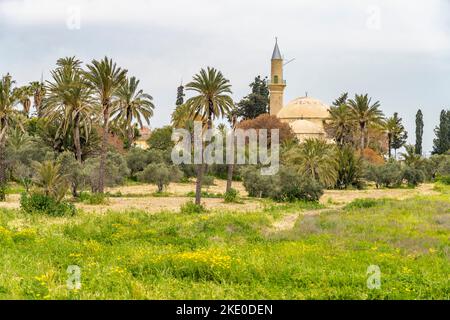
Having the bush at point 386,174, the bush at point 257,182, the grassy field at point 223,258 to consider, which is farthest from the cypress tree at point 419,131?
the grassy field at point 223,258

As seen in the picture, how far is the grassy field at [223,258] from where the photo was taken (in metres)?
10.9

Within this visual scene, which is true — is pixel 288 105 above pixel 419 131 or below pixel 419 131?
above

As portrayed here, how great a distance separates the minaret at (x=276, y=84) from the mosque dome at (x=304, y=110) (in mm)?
1357

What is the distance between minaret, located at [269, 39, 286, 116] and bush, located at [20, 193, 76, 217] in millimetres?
71986

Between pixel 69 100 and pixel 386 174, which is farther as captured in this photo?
pixel 386 174

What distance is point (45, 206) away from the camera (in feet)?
81.4

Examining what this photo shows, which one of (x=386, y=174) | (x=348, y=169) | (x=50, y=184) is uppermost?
(x=348, y=169)

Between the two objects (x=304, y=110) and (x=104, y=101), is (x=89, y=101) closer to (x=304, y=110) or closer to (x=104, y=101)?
(x=104, y=101)

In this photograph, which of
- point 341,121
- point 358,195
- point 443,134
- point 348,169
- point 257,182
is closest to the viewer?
point 257,182

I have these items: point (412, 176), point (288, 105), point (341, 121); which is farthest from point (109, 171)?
point (288, 105)

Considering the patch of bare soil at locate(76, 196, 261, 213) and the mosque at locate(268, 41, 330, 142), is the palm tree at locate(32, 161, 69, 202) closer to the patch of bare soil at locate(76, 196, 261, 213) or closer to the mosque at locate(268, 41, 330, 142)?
the patch of bare soil at locate(76, 196, 261, 213)

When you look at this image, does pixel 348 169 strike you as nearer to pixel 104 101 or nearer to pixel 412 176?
pixel 412 176

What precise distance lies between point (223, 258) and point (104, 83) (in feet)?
78.7

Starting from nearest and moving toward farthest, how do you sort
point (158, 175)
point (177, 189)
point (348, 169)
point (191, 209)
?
point (191, 209)
point (158, 175)
point (177, 189)
point (348, 169)
